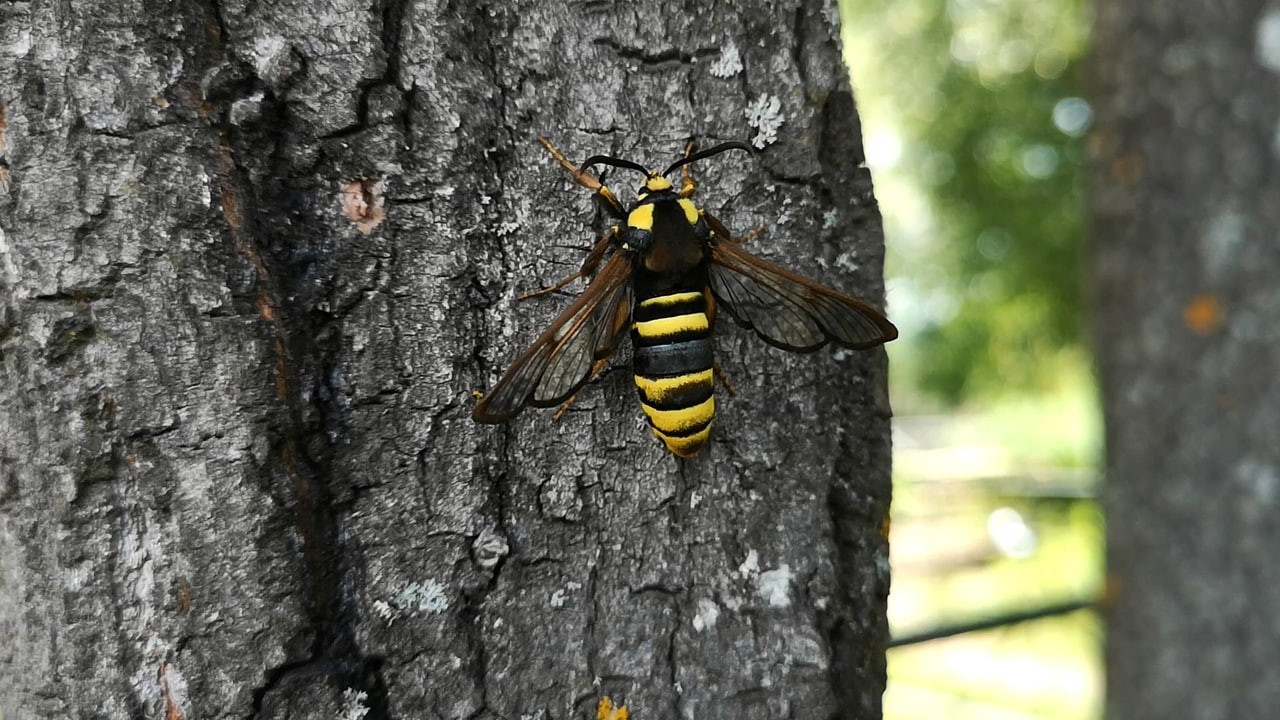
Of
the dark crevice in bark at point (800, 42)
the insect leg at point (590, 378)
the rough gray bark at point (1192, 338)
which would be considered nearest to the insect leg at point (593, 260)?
the insect leg at point (590, 378)

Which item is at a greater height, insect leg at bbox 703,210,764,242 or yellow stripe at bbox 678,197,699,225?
yellow stripe at bbox 678,197,699,225

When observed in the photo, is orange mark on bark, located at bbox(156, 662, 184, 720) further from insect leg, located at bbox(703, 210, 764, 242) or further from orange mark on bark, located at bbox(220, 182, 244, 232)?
insect leg, located at bbox(703, 210, 764, 242)

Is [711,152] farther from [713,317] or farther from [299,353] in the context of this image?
[299,353]

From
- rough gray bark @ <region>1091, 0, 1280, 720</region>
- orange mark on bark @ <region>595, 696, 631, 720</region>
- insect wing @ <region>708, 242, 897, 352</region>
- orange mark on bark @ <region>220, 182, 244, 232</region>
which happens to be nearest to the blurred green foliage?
rough gray bark @ <region>1091, 0, 1280, 720</region>

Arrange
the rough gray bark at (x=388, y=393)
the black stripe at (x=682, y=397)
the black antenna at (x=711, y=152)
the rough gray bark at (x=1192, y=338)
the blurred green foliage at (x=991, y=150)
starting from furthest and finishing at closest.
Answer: the blurred green foliage at (x=991, y=150) < the rough gray bark at (x=1192, y=338) < the black antenna at (x=711, y=152) < the black stripe at (x=682, y=397) < the rough gray bark at (x=388, y=393)

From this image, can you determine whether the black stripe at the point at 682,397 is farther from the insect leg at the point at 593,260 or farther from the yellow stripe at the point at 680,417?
the insect leg at the point at 593,260

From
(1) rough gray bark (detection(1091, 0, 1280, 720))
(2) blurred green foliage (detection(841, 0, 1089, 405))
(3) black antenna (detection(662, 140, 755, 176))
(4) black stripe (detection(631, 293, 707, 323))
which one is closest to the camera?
(3) black antenna (detection(662, 140, 755, 176))

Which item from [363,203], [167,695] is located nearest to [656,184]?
[363,203]
